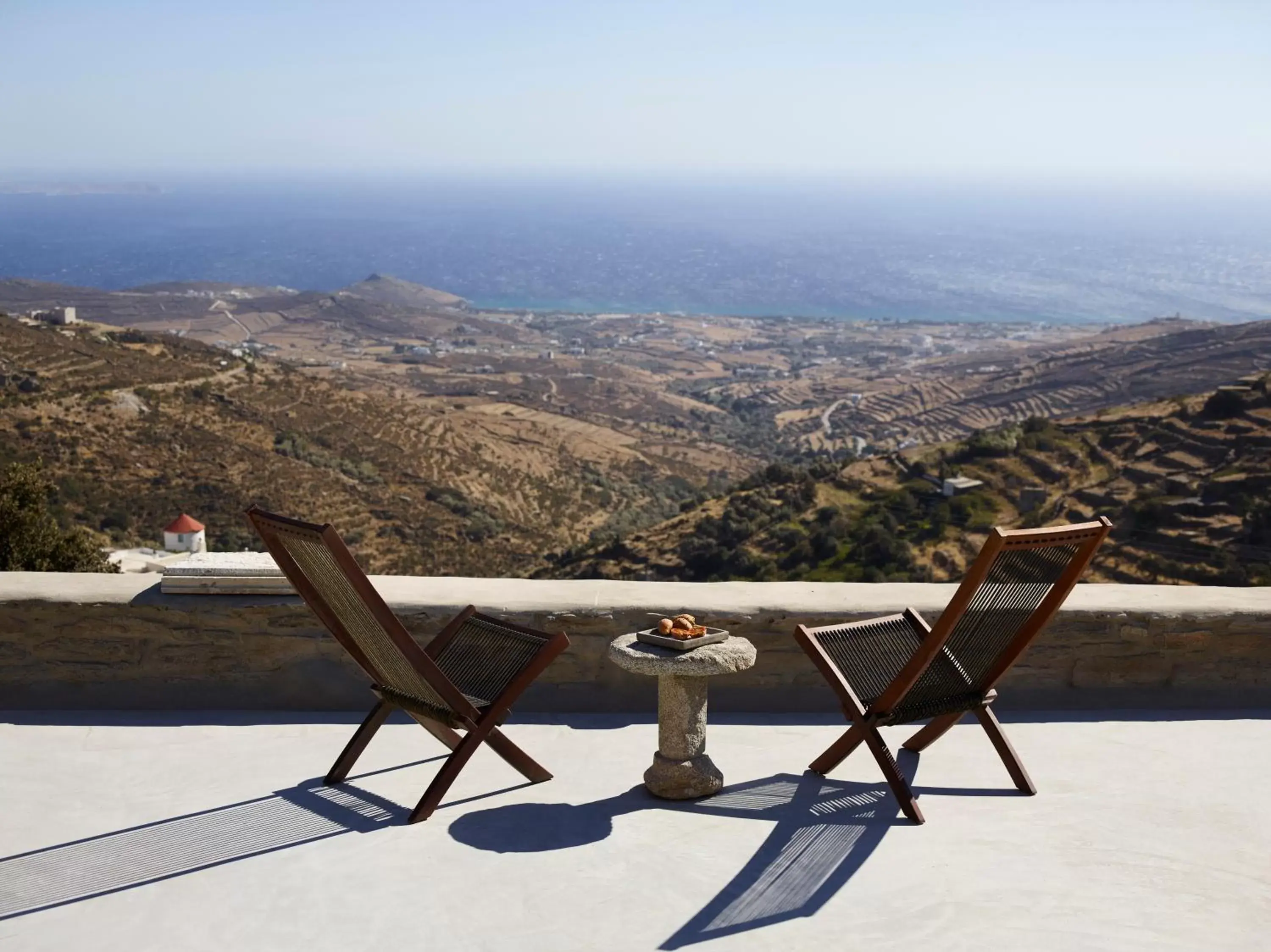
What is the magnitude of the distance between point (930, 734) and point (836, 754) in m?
0.39

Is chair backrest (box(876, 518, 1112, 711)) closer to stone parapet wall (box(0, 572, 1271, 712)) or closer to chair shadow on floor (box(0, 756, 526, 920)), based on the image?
stone parapet wall (box(0, 572, 1271, 712))

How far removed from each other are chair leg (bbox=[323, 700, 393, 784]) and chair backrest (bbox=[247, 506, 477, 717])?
0.37ft

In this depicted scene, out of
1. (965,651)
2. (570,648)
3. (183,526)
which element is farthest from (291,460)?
(965,651)

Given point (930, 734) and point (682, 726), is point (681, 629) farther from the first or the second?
point (930, 734)

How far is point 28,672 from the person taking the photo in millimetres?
4520

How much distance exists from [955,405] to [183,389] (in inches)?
1957

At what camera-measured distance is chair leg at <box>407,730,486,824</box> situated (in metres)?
3.58

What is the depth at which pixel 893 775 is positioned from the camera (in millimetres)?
3613

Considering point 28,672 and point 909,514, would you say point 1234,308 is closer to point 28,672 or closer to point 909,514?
point 909,514

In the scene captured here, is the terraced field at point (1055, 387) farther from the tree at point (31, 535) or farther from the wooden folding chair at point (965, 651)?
the wooden folding chair at point (965, 651)

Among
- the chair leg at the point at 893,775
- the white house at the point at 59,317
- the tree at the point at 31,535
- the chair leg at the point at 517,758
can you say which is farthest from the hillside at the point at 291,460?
the chair leg at the point at 893,775

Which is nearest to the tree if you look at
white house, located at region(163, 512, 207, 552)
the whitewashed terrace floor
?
white house, located at region(163, 512, 207, 552)

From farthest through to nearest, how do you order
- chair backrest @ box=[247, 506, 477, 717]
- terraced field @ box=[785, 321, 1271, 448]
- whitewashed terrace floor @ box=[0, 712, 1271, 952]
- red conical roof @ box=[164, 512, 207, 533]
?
terraced field @ box=[785, 321, 1271, 448], red conical roof @ box=[164, 512, 207, 533], chair backrest @ box=[247, 506, 477, 717], whitewashed terrace floor @ box=[0, 712, 1271, 952]

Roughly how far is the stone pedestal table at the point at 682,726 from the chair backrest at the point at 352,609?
0.57 metres
